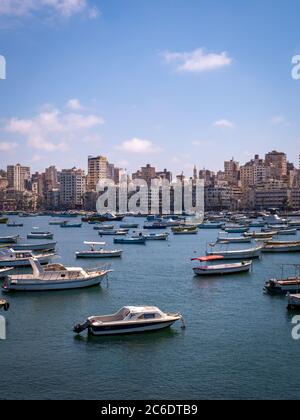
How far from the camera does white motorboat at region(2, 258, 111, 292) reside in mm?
33500

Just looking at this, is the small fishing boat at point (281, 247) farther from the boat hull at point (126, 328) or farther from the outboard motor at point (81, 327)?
the outboard motor at point (81, 327)

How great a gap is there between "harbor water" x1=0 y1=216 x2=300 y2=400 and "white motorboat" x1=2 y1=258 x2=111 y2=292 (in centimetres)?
59

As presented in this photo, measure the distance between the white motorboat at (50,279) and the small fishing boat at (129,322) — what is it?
9.74 meters

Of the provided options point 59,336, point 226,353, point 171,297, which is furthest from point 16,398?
point 171,297

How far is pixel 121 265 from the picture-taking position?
47.3 m

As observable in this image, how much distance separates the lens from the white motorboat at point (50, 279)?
3350cm

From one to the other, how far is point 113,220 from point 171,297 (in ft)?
328

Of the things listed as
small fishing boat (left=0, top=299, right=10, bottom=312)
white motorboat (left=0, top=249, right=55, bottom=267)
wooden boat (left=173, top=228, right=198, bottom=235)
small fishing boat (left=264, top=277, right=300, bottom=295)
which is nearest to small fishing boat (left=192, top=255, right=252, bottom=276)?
small fishing boat (left=264, top=277, right=300, bottom=295)

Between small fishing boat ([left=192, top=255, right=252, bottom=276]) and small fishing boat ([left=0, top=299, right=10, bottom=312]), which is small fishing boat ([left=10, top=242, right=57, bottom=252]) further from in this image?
small fishing boat ([left=0, top=299, right=10, bottom=312])

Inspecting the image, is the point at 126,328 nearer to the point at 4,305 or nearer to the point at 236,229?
the point at 4,305

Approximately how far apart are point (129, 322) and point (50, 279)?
435 inches

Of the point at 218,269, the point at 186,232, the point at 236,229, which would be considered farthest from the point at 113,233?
the point at 218,269

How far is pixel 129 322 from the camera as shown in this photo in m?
24.1
